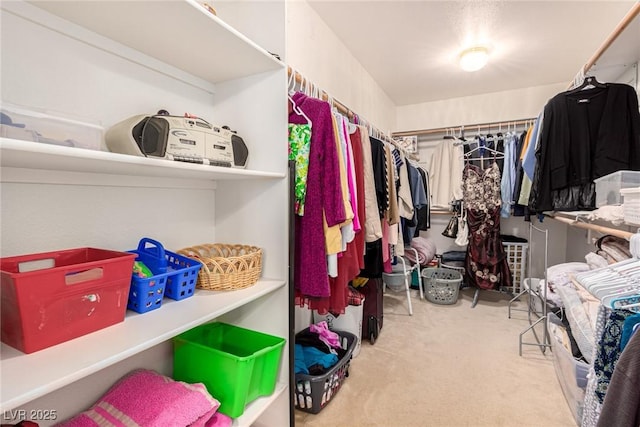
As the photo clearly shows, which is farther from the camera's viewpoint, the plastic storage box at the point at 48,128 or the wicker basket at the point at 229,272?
the wicker basket at the point at 229,272

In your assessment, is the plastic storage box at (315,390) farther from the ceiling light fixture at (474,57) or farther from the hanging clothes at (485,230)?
the ceiling light fixture at (474,57)

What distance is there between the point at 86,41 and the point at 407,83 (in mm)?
3076

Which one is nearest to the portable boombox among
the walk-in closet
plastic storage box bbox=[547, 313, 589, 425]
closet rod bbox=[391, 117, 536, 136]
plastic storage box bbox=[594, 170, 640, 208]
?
the walk-in closet

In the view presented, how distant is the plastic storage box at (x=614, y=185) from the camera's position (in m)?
1.33

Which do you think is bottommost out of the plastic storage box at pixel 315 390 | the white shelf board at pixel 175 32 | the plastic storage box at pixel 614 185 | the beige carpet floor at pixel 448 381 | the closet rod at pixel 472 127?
the beige carpet floor at pixel 448 381

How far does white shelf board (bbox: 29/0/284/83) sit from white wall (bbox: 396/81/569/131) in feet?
10.7

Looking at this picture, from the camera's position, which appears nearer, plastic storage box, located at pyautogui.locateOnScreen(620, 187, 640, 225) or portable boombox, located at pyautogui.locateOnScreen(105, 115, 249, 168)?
portable boombox, located at pyautogui.locateOnScreen(105, 115, 249, 168)

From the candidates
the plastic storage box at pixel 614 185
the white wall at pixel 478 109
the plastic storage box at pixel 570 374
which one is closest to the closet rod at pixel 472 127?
the white wall at pixel 478 109

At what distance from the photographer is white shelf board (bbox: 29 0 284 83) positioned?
803 millimetres

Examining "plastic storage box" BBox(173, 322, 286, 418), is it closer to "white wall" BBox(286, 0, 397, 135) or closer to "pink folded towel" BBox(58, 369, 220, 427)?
"pink folded towel" BBox(58, 369, 220, 427)

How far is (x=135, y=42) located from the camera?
39.0 inches

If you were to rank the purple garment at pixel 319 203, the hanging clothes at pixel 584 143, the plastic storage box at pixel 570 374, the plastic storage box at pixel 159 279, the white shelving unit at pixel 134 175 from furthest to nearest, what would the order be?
the hanging clothes at pixel 584 143 < the plastic storage box at pixel 570 374 < the purple garment at pixel 319 203 < the plastic storage box at pixel 159 279 < the white shelving unit at pixel 134 175

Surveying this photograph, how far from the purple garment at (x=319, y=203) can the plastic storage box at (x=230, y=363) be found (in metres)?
0.27

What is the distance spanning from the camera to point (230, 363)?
1.02 metres
